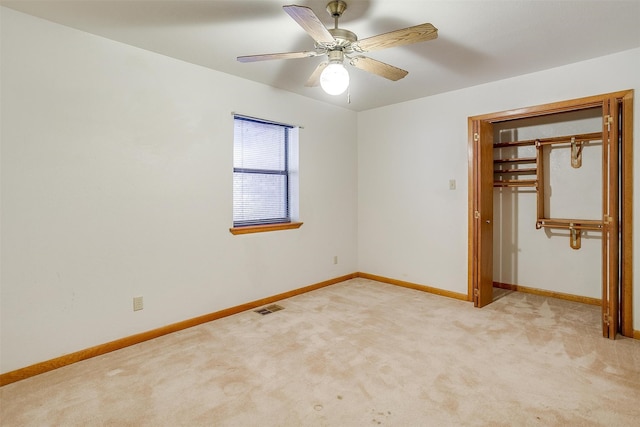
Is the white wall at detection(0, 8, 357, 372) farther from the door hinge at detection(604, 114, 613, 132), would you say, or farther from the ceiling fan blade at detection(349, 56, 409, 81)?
the door hinge at detection(604, 114, 613, 132)

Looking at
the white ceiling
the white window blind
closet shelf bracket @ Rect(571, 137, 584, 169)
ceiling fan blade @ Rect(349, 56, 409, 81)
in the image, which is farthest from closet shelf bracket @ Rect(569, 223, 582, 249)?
the white window blind

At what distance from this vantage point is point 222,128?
338cm

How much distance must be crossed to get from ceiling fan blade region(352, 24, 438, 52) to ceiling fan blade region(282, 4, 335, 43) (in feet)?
0.68

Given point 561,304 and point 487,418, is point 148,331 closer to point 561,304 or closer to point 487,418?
point 487,418

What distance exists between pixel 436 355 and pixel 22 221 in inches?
122

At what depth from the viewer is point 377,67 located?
240 cm

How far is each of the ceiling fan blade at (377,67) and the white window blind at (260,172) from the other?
5.42 feet

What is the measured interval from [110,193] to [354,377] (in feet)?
7.58

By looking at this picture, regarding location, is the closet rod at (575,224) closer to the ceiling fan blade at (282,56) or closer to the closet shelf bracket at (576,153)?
the closet shelf bracket at (576,153)

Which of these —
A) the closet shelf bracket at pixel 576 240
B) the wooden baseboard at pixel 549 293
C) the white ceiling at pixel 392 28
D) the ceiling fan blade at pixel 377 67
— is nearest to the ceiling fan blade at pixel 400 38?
the ceiling fan blade at pixel 377 67

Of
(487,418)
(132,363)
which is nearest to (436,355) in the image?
(487,418)

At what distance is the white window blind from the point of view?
11.9 feet

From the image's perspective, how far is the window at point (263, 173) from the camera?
12.0 feet

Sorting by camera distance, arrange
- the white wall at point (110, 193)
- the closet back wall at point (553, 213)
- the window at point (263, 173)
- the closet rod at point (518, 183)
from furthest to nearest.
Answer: the closet rod at point (518, 183), the closet back wall at point (553, 213), the window at point (263, 173), the white wall at point (110, 193)
